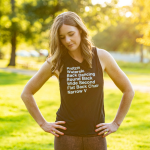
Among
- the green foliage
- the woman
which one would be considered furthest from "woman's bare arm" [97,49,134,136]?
the green foliage

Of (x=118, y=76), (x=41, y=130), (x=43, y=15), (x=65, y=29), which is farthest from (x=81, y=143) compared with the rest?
(x=43, y=15)

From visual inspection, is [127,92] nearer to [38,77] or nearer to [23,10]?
[38,77]

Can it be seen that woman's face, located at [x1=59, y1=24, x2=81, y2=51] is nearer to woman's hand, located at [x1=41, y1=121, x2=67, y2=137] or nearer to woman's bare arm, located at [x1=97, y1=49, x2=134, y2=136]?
woman's bare arm, located at [x1=97, y1=49, x2=134, y2=136]

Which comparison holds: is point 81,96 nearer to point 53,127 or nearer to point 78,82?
point 78,82

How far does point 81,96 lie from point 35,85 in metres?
0.50

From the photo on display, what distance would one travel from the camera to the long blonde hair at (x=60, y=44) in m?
2.14

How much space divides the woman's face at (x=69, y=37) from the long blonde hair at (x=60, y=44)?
3 centimetres

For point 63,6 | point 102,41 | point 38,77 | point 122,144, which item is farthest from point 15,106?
point 102,41

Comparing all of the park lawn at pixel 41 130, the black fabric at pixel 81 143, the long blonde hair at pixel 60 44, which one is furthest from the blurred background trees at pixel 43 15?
the black fabric at pixel 81 143

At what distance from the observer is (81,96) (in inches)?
81.6

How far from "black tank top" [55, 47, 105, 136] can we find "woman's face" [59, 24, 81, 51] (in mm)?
142

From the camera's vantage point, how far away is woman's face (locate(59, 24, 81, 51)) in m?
2.16

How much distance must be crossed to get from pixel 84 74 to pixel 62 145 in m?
0.66

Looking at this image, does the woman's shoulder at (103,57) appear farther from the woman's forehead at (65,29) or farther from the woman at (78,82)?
the woman's forehead at (65,29)
